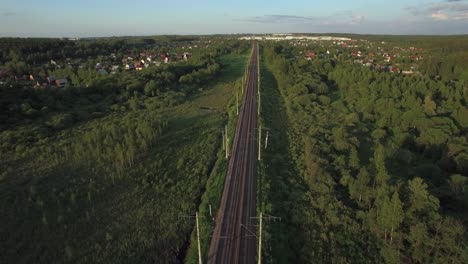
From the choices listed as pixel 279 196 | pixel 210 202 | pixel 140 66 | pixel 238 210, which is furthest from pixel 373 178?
pixel 140 66

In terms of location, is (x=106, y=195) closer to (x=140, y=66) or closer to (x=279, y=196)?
(x=279, y=196)

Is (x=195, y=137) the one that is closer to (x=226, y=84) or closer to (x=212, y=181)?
(x=212, y=181)

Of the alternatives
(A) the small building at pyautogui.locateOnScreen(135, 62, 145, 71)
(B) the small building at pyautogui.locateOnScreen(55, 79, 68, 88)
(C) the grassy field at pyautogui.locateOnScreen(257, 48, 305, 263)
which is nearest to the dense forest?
(C) the grassy field at pyautogui.locateOnScreen(257, 48, 305, 263)

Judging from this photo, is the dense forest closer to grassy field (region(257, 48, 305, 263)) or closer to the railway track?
grassy field (region(257, 48, 305, 263))

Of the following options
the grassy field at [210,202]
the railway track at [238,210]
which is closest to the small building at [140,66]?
the grassy field at [210,202]

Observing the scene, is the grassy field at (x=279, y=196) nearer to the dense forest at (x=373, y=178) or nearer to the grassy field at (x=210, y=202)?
the dense forest at (x=373, y=178)
